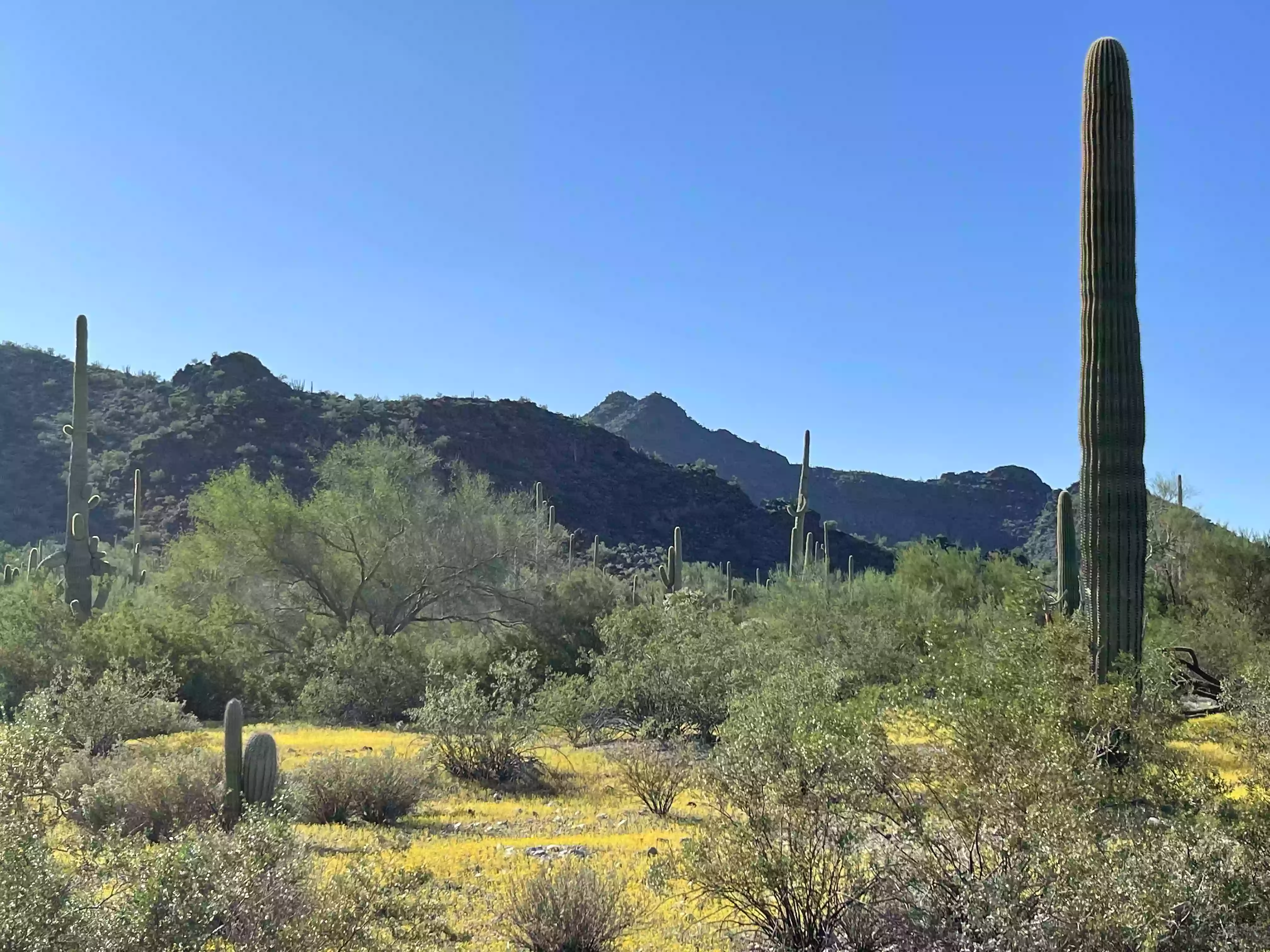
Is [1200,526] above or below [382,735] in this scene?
above

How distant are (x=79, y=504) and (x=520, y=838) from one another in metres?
14.3

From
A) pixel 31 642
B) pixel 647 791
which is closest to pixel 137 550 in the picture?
pixel 31 642

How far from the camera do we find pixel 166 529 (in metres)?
42.2

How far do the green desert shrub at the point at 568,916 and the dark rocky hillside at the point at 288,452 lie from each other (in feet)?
132

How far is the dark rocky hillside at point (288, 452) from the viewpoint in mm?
44938

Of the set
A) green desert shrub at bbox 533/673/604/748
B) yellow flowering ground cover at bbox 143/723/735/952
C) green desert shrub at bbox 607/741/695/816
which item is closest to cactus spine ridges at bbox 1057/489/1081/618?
green desert shrub at bbox 607/741/695/816

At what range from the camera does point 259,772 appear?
8.85 metres

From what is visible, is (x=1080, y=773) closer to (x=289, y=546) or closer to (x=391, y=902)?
(x=391, y=902)

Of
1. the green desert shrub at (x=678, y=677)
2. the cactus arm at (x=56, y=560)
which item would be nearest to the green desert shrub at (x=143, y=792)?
the green desert shrub at (x=678, y=677)

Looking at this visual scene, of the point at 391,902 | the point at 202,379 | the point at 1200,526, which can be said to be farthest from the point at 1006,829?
the point at 202,379

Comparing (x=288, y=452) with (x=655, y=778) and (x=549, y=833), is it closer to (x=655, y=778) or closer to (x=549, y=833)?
(x=655, y=778)

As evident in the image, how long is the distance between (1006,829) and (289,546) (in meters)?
20.8

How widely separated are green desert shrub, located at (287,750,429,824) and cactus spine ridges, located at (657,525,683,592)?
14.9m

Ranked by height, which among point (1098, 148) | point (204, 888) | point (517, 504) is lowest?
point (204, 888)
